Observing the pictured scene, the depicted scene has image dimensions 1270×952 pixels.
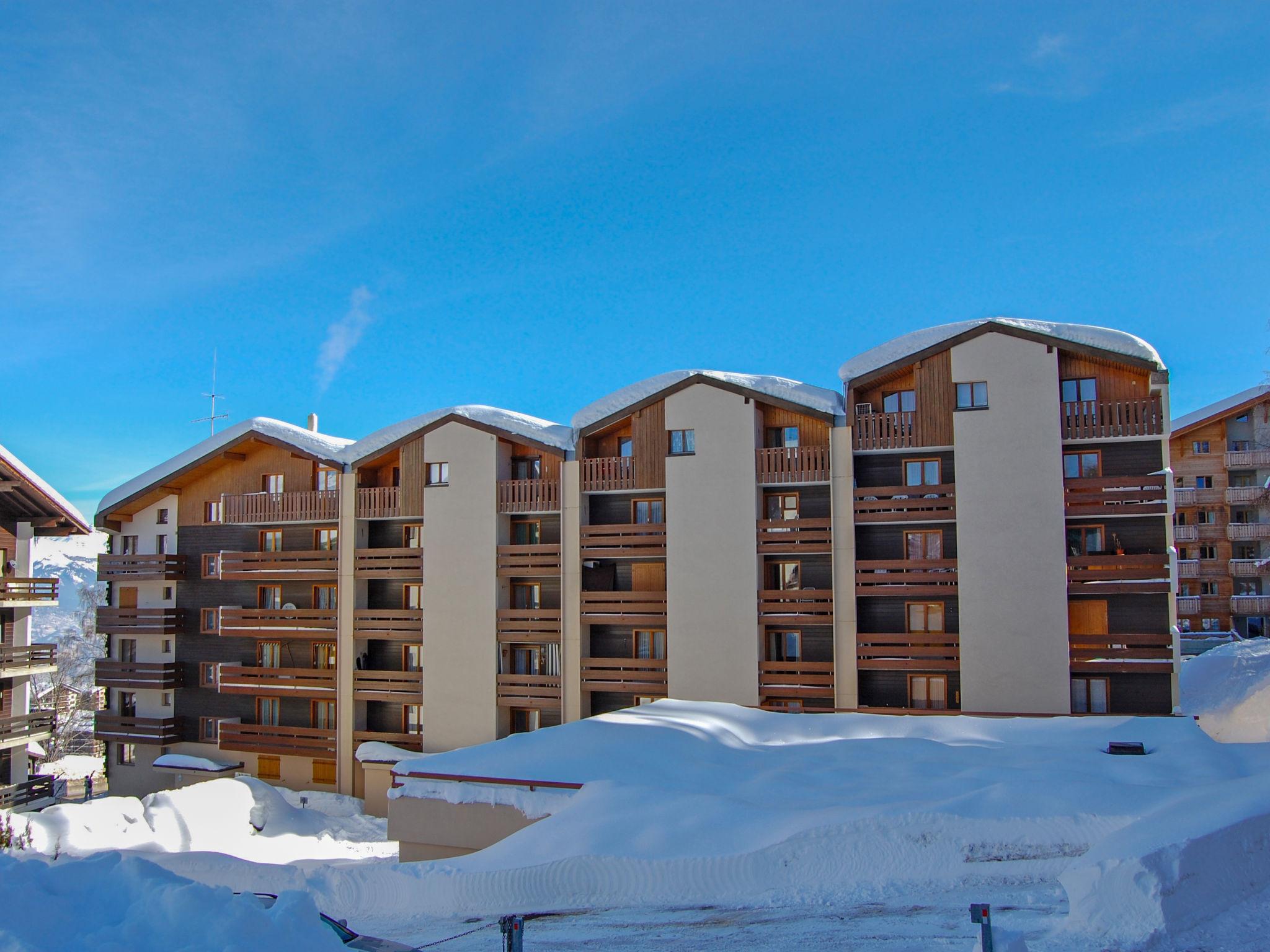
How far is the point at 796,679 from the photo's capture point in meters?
24.9

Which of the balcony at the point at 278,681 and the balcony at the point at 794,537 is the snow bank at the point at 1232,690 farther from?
the balcony at the point at 278,681

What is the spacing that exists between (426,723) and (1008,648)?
16916 mm

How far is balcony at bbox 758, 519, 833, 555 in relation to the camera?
24984 millimetres

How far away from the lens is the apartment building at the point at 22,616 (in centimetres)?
2767

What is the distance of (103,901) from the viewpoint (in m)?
6.50

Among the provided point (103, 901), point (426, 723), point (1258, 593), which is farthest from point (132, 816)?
point (1258, 593)

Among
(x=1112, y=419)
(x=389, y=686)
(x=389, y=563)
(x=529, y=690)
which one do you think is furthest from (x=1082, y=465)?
(x=389, y=686)

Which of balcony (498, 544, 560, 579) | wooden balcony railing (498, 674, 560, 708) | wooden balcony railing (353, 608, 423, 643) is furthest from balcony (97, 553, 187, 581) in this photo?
wooden balcony railing (498, 674, 560, 708)

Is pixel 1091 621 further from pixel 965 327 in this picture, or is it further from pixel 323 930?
pixel 323 930

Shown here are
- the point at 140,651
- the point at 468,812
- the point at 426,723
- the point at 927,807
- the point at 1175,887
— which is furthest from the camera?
the point at 140,651

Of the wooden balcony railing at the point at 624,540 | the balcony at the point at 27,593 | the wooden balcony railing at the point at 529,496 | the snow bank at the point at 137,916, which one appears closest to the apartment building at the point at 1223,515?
the wooden balcony railing at the point at 624,540

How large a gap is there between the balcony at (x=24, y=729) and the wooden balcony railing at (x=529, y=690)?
14.5 meters

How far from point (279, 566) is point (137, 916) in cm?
2557

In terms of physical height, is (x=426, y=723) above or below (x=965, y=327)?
below
